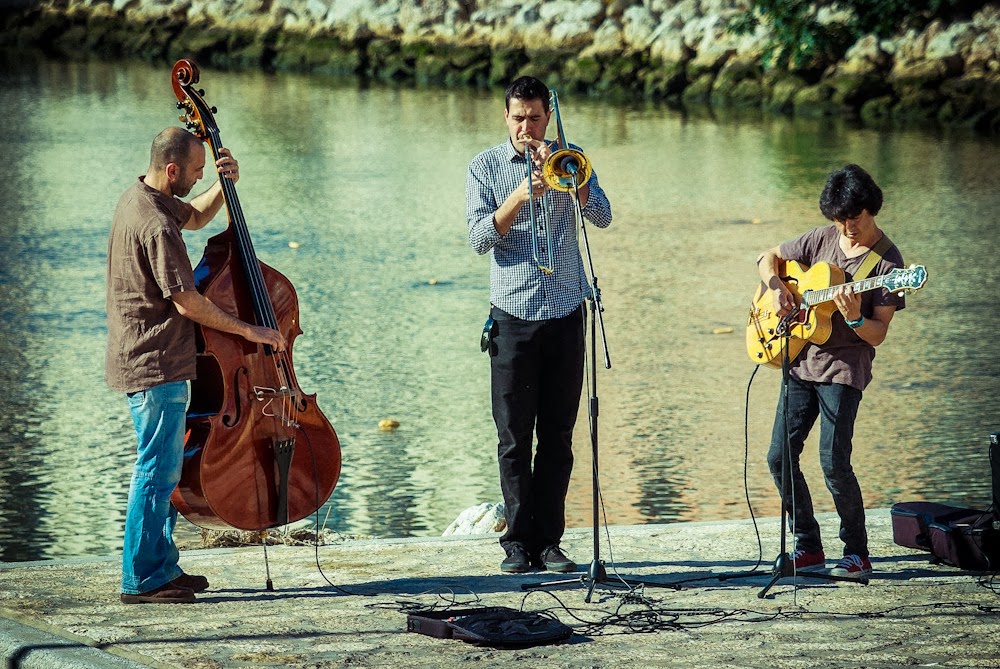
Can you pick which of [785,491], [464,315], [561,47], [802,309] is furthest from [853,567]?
[561,47]

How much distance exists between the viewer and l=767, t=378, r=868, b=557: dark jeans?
19.4ft

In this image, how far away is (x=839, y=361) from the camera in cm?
591

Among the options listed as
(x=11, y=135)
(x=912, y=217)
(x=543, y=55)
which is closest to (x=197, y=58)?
(x=543, y=55)

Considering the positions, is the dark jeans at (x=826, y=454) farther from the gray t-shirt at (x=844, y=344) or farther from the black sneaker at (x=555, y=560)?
the black sneaker at (x=555, y=560)

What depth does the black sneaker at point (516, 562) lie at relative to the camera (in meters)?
6.12

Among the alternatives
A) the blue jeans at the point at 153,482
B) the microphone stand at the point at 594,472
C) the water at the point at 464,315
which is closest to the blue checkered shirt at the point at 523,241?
the microphone stand at the point at 594,472

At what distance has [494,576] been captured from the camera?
607cm

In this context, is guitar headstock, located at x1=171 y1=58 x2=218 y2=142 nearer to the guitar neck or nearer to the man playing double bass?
the man playing double bass

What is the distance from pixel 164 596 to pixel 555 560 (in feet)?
4.82

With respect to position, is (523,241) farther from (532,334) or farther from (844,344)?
(844,344)

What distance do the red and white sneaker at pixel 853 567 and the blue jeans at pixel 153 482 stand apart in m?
2.39

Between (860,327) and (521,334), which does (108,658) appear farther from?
(860,327)

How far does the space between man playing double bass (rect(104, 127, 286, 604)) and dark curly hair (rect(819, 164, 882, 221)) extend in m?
2.02

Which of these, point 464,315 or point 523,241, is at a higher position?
point 523,241
